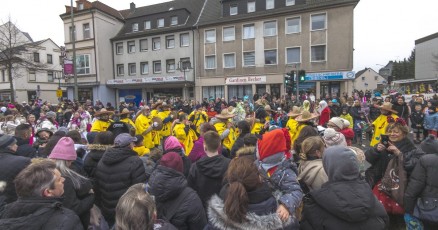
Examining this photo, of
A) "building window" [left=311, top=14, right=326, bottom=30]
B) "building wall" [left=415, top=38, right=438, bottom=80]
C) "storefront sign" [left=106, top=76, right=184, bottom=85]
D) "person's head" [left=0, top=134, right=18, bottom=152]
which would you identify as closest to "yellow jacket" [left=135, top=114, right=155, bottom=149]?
"person's head" [left=0, top=134, right=18, bottom=152]

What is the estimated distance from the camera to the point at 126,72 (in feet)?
107

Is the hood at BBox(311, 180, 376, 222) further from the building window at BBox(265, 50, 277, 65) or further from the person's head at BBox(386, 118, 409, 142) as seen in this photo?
the building window at BBox(265, 50, 277, 65)

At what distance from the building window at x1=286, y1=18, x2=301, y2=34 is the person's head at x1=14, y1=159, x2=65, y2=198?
1006 inches

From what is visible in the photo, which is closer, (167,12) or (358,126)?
(358,126)

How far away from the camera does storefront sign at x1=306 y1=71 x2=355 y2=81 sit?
2264cm

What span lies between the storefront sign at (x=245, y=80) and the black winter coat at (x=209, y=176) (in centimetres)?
2323

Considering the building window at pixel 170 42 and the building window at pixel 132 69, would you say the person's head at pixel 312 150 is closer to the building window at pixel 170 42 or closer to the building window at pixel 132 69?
the building window at pixel 170 42

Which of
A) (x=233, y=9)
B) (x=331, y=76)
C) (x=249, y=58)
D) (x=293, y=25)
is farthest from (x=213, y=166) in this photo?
(x=233, y=9)

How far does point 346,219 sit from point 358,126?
386 inches

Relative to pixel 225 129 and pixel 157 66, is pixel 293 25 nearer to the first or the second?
pixel 157 66

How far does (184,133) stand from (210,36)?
23.6 meters

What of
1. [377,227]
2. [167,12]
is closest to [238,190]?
[377,227]

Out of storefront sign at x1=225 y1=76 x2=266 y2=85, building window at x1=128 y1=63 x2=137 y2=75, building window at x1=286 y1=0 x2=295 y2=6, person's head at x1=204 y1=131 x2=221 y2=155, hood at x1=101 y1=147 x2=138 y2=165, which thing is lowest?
hood at x1=101 y1=147 x2=138 y2=165

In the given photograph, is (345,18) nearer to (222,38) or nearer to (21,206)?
(222,38)
